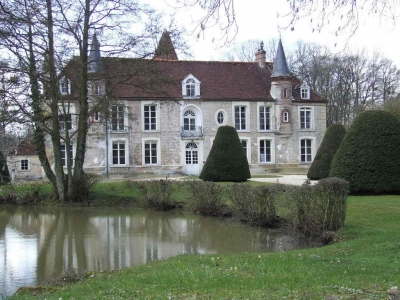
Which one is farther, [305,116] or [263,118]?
[305,116]

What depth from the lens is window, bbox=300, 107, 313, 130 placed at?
34.4 metres

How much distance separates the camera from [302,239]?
11133 millimetres

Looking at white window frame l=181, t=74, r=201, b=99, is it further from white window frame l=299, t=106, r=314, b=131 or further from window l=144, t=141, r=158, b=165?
white window frame l=299, t=106, r=314, b=131

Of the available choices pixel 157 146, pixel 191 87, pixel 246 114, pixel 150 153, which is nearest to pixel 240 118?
pixel 246 114

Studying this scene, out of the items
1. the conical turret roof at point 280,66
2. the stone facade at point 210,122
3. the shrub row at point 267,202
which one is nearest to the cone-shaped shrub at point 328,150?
the shrub row at point 267,202

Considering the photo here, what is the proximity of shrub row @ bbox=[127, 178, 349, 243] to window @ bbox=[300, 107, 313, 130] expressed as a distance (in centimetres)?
1848

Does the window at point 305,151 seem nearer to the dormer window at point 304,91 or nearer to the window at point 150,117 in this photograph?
the dormer window at point 304,91

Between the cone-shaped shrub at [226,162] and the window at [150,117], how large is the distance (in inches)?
382

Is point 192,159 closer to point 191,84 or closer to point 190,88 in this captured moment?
point 190,88

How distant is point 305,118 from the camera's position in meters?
34.5

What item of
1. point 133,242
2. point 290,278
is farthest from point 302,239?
point 290,278

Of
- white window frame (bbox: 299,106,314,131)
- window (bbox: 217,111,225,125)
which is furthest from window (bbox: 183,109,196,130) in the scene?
white window frame (bbox: 299,106,314,131)

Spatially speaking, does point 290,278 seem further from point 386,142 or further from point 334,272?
point 386,142

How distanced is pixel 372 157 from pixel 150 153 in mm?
19862
